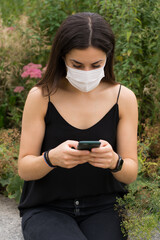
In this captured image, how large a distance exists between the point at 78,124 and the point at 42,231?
595 millimetres

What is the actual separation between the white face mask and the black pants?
0.63m

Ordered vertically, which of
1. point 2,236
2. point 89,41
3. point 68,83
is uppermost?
point 89,41

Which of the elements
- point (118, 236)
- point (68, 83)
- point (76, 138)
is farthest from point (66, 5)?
point (118, 236)

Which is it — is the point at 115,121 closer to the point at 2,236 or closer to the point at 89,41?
the point at 89,41

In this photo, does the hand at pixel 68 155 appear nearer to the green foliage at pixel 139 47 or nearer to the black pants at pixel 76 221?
the black pants at pixel 76 221

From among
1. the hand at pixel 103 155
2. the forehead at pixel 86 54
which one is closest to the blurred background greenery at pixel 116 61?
the hand at pixel 103 155

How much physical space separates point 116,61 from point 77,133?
6.35ft

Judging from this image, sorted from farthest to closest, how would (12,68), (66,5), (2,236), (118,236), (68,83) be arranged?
1. (66,5)
2. (12,68)
3. (2,236)
4. (68,83)
5. (118,236)

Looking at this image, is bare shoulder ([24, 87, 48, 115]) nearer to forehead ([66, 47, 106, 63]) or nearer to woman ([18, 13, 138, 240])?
woman ([18, 13, 138, 240])

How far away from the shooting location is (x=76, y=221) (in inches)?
84.2

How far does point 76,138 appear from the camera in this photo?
2092 millimetres

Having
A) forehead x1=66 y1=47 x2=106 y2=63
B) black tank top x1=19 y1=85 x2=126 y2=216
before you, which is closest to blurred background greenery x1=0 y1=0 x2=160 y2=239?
black tank top x1=19 y1=85 x2=126 y2=216

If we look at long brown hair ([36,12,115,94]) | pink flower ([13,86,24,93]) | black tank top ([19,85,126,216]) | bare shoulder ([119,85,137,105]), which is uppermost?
long brown hair ([36,12,115,94])

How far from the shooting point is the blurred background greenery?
3.00 meters
